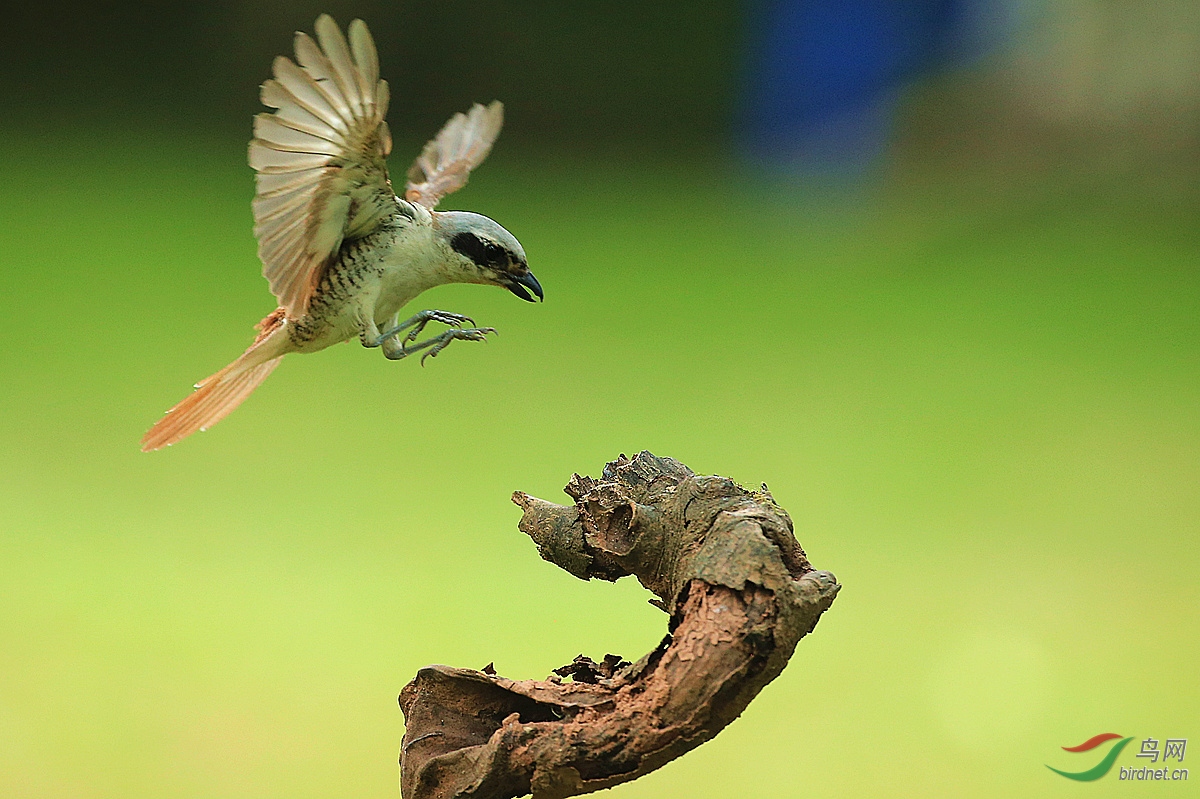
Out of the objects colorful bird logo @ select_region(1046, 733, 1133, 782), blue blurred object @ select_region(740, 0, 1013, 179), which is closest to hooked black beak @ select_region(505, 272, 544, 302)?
colorful bird logo @ select_region(1046, 733, 1133, 782)

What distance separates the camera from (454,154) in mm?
1132

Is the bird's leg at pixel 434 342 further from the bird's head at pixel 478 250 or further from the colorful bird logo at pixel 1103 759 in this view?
the colorful bird logo at pixel 1103 759

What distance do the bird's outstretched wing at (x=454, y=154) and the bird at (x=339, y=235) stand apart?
182 mm

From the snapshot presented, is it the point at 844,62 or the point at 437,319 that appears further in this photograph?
the point at 844,62

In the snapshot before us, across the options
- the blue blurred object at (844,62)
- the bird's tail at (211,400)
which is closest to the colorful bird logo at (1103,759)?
the bird's tail at (211,400)

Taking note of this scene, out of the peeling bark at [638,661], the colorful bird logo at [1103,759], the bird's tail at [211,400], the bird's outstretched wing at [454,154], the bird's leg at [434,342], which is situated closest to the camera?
the peeling bark at [638,661]

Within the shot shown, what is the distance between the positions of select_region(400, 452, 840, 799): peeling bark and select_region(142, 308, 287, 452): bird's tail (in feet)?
0.93

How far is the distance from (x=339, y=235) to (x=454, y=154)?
0.27 m

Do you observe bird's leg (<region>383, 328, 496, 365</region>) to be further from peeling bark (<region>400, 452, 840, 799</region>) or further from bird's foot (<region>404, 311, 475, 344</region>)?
peeling bark (<region>400, 452, 840, 799</region>)

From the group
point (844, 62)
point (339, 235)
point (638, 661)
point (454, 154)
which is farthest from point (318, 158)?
point (844, 62)

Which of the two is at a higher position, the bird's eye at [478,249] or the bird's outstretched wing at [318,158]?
the bird's eye at [478,249]

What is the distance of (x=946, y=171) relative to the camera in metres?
3.25

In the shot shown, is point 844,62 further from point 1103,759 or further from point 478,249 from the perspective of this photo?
point 478,249

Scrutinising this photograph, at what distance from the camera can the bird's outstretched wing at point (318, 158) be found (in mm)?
→ 798
